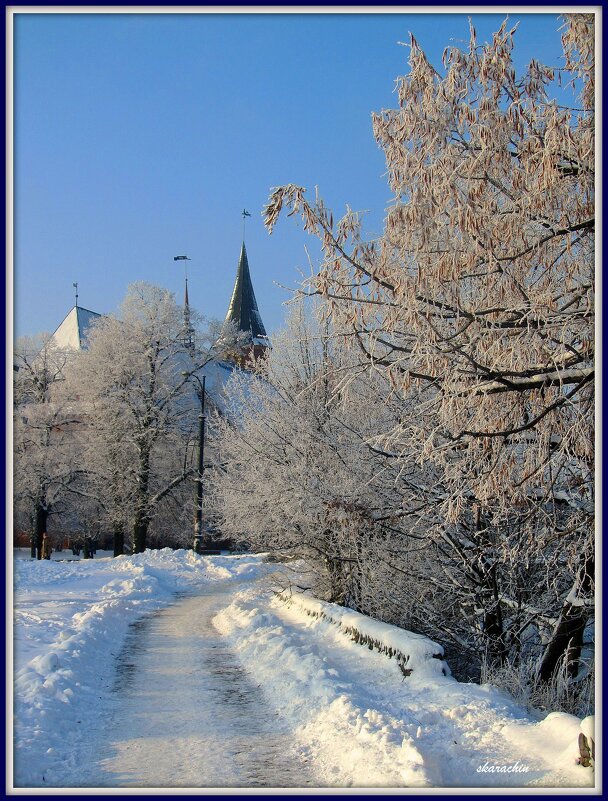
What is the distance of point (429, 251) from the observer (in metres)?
5.90

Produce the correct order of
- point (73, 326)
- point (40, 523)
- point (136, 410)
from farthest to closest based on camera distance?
point (73, 326) < point (40, 523) < point (136, 410)

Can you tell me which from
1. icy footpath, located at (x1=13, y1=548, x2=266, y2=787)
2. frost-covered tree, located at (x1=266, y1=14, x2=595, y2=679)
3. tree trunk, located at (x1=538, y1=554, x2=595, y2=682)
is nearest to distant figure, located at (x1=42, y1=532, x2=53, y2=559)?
icy footpath, located at (x1=13, y1=548, x2=266, y2=787)

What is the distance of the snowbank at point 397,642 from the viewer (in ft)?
27.2

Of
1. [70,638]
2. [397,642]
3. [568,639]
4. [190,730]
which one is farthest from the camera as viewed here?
[70,638]

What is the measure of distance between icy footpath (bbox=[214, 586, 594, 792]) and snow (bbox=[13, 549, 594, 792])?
0.01 m

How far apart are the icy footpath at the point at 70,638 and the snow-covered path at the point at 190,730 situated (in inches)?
10.9

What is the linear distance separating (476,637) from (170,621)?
5921 mm

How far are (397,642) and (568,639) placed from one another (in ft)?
7.22

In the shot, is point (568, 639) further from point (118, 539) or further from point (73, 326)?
point (73, 326)

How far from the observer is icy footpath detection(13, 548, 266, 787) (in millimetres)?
6036

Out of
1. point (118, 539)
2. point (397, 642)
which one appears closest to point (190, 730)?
point (397, 642)

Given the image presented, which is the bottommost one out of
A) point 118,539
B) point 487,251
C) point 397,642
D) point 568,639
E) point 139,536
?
point 118,539

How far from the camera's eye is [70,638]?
10.3 metres

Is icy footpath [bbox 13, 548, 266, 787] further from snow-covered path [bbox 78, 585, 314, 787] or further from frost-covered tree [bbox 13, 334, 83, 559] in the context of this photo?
→ frost-covered tree [bbox 13, 334, 83, 559]
